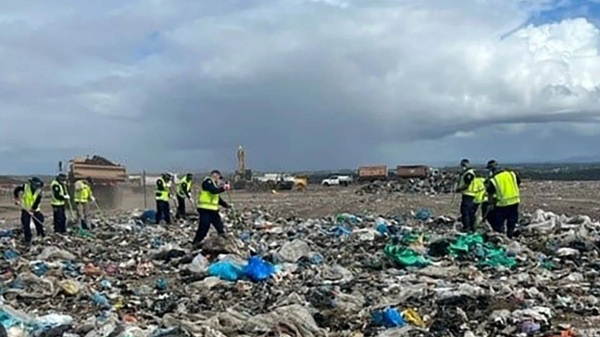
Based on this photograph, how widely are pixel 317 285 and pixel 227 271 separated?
135cm

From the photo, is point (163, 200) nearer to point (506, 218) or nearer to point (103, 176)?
point (506, 218)

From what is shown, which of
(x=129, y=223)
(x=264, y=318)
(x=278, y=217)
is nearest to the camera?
(x=264, y=318)

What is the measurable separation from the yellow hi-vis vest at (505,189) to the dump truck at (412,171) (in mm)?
30618

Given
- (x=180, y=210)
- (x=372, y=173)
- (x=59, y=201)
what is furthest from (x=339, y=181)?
(x=59, y=201)

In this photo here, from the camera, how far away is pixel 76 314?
8406mm

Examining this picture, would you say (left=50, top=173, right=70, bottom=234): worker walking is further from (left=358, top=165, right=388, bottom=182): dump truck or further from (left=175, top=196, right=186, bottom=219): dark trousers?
(left=358, top=165, right=388, bottom=182): dump truck

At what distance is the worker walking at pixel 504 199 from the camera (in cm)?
1277

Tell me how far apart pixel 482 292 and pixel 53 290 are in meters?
4.92

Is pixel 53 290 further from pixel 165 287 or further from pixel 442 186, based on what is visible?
pixel 442 186

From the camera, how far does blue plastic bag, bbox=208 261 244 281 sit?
32.7 ft

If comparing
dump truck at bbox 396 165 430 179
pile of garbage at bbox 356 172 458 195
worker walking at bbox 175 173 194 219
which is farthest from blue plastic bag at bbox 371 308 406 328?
dump truck at bbox 396 165 430 179

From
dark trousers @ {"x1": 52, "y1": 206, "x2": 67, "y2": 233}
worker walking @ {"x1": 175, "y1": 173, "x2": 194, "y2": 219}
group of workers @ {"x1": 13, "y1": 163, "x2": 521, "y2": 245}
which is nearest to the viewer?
group of workers @ {"x1": 13, "y1": 163, "x2": 521, "y2": 245}

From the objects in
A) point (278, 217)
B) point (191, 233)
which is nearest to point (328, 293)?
point (191, 233)

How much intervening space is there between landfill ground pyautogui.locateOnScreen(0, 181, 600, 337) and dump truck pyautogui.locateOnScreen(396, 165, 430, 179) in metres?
28.5
